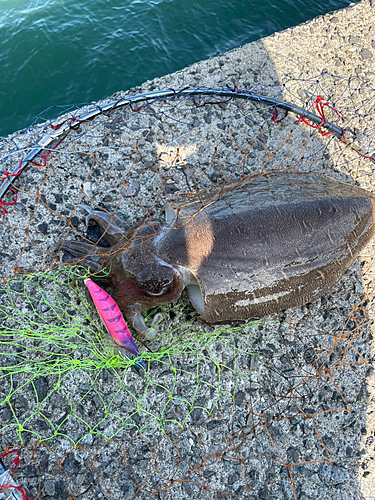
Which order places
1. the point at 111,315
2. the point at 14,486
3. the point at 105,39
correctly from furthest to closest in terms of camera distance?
the point at 105,39 < the point at 111,315 < the point at 14,486

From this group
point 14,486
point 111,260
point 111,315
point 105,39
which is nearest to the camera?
point 14,486

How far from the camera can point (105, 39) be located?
6.29 meters

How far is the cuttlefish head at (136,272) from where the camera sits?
119 inches

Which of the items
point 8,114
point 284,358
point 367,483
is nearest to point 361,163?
point 284,358

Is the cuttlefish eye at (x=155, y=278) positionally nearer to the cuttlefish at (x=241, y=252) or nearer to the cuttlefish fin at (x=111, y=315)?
the cuttlefish at (x=241, y=252)

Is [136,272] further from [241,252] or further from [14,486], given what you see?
[14,486]

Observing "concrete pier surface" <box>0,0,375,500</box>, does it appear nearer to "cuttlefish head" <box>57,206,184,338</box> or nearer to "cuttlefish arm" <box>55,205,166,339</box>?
"cuttlefish arm" <box>55,205,166,339</box>

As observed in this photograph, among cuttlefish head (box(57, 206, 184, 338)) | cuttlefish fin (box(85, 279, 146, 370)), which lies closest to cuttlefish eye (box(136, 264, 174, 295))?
cuttlefish head (box(57, 206, 184, 338))

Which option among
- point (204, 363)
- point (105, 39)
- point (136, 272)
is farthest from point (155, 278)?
point (105, 39)

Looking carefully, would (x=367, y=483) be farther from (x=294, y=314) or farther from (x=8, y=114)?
(x=8, y=114)

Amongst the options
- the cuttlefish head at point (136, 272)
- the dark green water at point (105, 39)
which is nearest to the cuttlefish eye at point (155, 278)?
the cuttlefish head at point (136, 272)

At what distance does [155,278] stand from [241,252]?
740mm

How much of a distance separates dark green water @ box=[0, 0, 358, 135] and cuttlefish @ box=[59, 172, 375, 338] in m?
3.74

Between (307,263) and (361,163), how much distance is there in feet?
6.52
